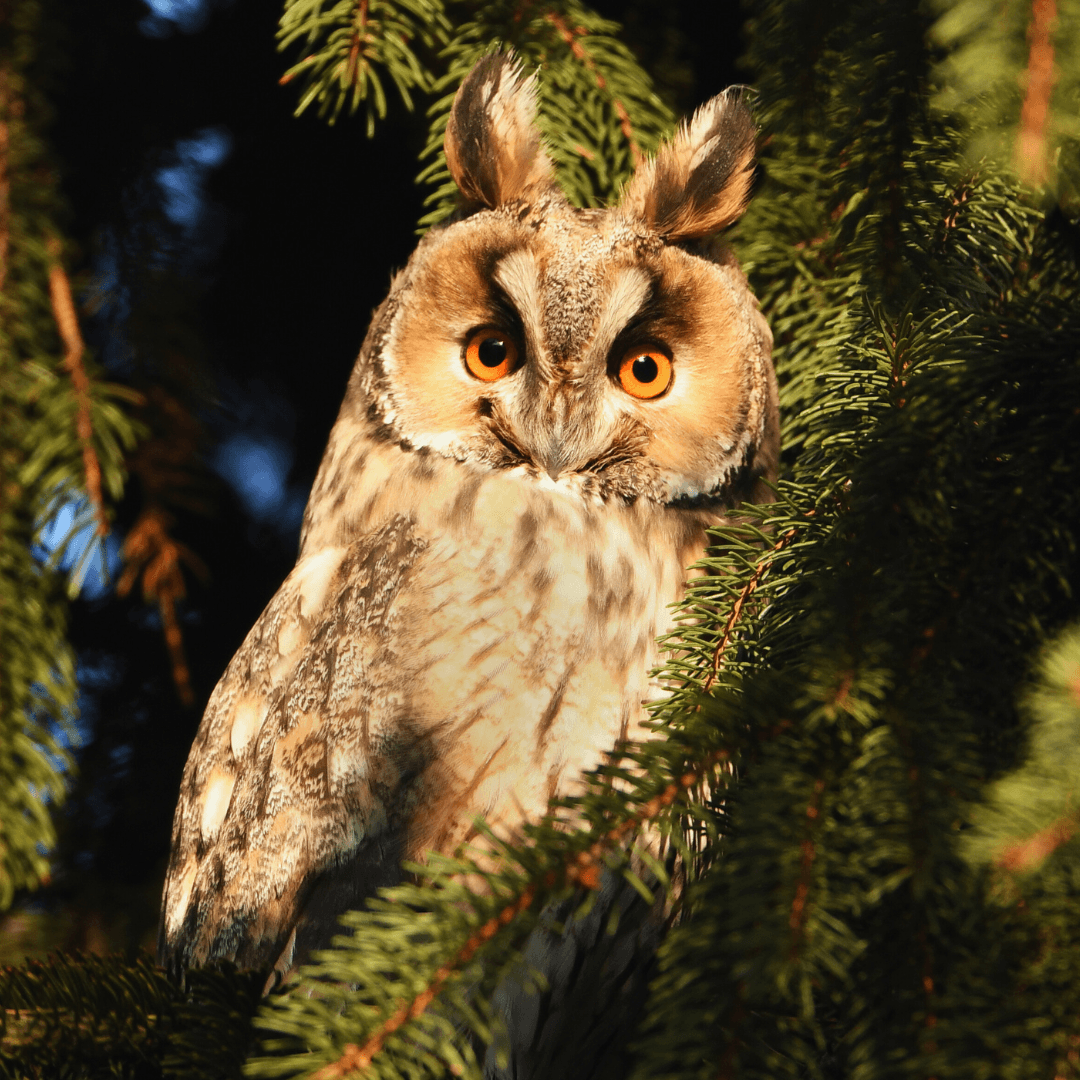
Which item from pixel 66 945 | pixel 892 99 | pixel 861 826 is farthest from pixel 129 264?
pixel 861 826

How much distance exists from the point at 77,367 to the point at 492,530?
76 cm

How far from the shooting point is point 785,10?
859mm

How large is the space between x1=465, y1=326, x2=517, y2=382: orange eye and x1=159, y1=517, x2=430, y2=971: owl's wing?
0.25 meters

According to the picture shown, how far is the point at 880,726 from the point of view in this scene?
68 cm

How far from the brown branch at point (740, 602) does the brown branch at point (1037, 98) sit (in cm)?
49

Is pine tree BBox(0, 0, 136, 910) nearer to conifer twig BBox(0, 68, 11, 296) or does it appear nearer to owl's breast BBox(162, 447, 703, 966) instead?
conifer twig BBox(0, 68, 11, 296)

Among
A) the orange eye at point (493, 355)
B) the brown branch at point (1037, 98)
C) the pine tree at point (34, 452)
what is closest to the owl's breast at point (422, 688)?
the orange eye at point (493, 355)

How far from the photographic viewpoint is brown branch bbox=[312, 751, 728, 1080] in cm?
62

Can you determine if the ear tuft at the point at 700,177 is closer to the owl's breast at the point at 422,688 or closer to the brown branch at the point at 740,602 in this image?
the owl's breast at the point at 422,688

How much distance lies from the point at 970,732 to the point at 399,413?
3.17 feet

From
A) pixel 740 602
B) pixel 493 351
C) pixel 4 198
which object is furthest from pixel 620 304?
pixel 4 198

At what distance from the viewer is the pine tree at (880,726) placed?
1.90ft

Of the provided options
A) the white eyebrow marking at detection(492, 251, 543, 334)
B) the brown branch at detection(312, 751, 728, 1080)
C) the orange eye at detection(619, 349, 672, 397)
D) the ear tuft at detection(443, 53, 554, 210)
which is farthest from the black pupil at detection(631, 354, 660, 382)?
the brown branch at detection(312, 751, 728, 1080)

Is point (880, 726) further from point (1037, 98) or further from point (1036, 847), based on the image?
point (1037, 98)
